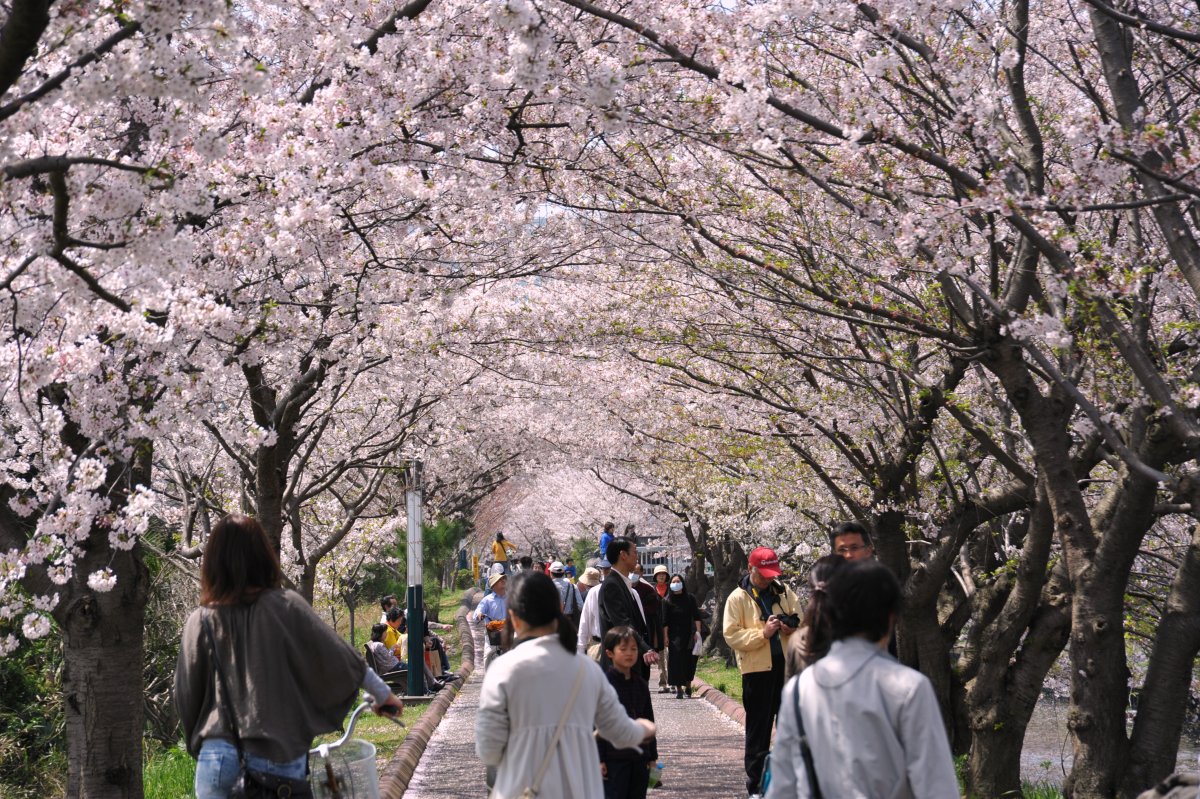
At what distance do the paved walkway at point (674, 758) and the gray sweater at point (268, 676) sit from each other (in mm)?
5351

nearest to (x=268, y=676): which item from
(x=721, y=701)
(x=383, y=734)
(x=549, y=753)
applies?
(x=549, y=753)

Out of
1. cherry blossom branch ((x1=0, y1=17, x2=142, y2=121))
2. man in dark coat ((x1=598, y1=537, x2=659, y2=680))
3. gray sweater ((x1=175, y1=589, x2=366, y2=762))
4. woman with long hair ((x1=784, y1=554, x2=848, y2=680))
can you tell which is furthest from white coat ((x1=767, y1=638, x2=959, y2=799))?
man in dark coat ((x1=598, y1=537, x2=659, y2=680))

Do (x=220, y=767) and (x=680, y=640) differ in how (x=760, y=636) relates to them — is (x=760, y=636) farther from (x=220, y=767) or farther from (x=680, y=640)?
(x=680, y=640)

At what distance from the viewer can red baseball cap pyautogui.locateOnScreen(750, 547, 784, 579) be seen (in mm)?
7516

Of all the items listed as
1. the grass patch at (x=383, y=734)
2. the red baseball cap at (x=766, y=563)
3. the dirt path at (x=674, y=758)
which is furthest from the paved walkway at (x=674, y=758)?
the red baseball cap at (x=766, y=563)

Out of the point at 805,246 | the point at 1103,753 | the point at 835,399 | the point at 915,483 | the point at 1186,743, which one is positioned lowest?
the point at 1186,743

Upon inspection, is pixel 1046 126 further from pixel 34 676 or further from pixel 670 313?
pixel 34 676

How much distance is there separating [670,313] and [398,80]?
589cm

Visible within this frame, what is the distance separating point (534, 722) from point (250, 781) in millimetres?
931

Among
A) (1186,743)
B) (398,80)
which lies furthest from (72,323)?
(1186,743)

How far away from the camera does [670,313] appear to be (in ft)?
40.4

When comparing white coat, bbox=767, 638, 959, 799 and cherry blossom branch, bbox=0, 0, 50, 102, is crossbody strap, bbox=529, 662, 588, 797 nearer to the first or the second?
white coat, bbox=767, 638, 959, 799

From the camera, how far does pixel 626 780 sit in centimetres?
645

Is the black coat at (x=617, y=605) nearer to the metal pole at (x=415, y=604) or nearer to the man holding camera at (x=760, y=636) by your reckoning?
the man holding camera at (x=760, y=636)
